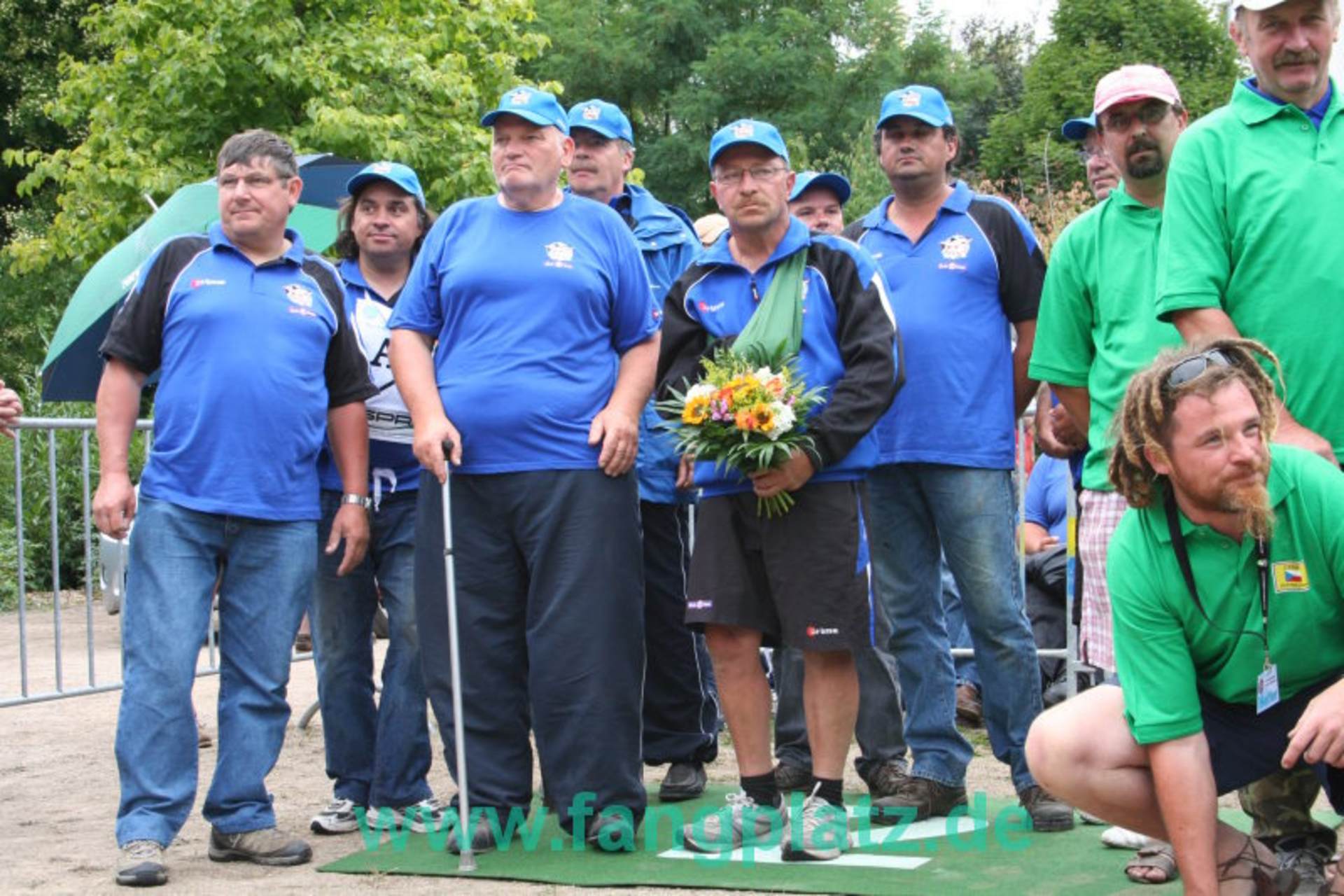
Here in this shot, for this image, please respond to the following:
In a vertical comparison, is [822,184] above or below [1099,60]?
below

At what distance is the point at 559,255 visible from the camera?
5.70 m

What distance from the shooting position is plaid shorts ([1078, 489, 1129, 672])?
5.08m

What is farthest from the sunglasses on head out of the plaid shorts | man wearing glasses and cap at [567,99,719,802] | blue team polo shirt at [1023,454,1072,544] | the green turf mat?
blue team polo shirt at [1023,454,1072,544]

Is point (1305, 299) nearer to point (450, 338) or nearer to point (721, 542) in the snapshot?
point (721, 542)

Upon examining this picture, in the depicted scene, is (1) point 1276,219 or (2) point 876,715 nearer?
(1) point 1276,219

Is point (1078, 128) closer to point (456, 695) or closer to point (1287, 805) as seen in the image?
point (1287, 805)

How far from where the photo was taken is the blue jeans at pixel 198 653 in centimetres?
555

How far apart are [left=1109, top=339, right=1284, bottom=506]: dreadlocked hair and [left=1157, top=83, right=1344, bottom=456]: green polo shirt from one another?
6.8 inches

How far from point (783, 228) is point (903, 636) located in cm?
149

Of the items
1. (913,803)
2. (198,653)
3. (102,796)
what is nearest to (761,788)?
(913,803)

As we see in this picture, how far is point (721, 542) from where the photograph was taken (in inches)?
219

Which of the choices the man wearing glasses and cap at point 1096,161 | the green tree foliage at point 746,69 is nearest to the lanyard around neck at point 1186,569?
the man wearing glasses and cap at point 1096,161

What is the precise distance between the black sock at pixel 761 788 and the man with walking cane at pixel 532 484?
1.30 ft

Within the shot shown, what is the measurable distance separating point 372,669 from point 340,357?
120 centimetres
